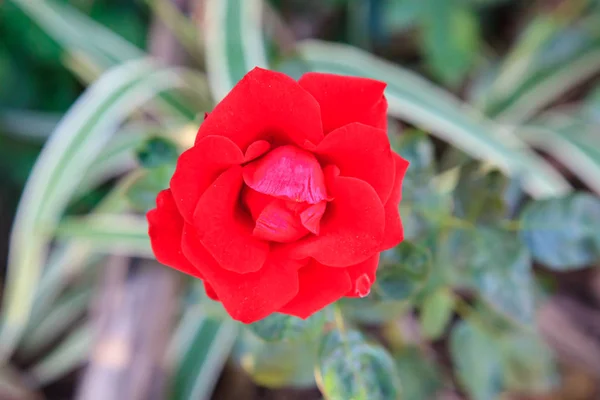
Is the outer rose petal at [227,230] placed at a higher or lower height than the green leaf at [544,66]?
higher

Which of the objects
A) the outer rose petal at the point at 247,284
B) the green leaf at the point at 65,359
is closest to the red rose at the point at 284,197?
the outer rose petal at the point at 247,284

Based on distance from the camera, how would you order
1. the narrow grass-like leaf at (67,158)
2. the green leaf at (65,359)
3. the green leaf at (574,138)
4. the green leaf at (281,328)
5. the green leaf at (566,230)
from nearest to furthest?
the green leaf at (281,328)
the green leaf at (566,230)
the narrow grass-like leaf at (67,158)
the green leaf at (574,138)
the green leaf at (65,359)

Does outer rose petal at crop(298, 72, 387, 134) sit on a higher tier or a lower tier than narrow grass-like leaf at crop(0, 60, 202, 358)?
higher

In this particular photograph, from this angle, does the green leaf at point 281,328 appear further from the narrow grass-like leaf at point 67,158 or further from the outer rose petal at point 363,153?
the narrow grass-like leaf at point 67,158

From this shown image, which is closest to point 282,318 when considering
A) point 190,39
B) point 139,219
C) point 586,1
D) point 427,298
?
point 427,298

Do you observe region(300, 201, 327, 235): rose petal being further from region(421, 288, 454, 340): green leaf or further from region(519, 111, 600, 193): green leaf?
region(519, 111, 600, 193): green leaf

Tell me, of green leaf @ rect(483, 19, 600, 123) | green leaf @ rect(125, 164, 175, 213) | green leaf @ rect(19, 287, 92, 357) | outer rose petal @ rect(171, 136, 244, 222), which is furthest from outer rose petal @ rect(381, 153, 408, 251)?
green leaf @ rect(19, 287, 92, 357)

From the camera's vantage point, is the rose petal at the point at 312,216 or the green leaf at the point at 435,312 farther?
the green leaf at the point at 435,312

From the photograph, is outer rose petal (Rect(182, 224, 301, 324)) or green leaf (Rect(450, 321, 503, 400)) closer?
outer rose petal (Rect(182, 224, 301, 324))
